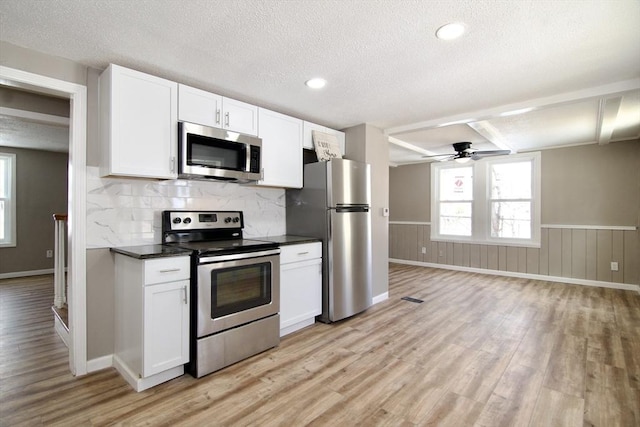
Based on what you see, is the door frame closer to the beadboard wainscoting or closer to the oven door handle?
the oven door handle

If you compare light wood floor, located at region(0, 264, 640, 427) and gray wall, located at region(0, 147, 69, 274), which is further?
gray wall, located at region(0, 147, 69, 274)

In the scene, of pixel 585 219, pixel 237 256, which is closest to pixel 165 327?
pixel 237 256

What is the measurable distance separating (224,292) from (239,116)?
1.60m

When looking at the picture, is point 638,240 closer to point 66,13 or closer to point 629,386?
point 629,386

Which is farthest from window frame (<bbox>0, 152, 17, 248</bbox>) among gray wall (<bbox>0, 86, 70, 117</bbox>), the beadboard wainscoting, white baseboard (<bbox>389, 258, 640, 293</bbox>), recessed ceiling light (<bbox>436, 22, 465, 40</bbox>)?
the beadboard wainscoting

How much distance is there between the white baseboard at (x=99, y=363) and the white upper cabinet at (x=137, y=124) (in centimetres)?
140

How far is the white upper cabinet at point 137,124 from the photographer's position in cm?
220

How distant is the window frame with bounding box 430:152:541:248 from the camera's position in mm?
5516

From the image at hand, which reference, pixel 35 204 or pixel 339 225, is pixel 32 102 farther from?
pixel 35 204

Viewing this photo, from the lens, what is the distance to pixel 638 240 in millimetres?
4641

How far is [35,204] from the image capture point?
5812 mm

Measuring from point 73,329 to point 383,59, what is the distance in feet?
9.85

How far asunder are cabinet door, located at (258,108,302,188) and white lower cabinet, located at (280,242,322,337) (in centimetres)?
73

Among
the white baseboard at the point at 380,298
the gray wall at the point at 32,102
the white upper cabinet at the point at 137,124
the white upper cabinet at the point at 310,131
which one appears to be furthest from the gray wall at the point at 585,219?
the gray wall at the point at 32,102
